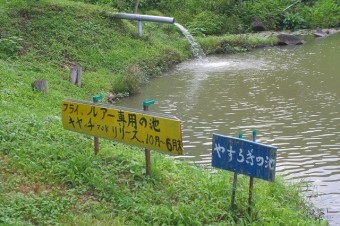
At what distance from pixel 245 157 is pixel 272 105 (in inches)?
284

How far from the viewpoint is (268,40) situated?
75.7ft

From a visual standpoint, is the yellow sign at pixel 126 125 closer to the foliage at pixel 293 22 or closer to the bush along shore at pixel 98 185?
the bush along shore at pixel 98 185

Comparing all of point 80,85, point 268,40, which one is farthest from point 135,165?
point 268,40

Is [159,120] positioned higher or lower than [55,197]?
higher

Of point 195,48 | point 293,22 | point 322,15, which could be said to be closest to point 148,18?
point 195,48

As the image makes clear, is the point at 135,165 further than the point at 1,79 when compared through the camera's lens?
No

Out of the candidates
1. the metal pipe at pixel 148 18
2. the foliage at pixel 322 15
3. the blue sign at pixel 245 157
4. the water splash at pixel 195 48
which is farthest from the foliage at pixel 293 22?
the blue sign at pixel 245 157

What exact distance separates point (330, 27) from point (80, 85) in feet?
58.7

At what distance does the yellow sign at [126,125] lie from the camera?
20.7 feet

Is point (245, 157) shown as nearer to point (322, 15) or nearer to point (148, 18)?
point (148, 18)

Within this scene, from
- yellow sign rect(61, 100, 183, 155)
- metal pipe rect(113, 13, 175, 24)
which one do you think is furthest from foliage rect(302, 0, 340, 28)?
yellow sign rect(61, 100, 183, 155)

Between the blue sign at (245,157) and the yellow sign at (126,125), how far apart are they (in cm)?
48

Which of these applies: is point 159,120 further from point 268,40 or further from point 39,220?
point 268,40

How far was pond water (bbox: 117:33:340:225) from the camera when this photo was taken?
9000 mm
